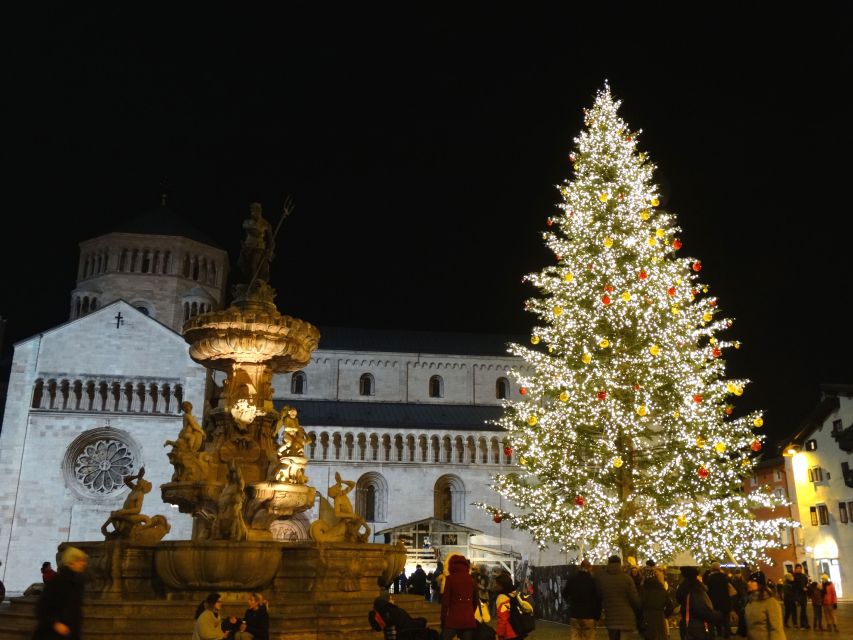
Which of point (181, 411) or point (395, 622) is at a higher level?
point (181, 411)

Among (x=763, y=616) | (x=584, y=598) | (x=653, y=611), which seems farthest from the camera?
(x=584, y=598)

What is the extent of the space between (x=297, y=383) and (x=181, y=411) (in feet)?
40.5

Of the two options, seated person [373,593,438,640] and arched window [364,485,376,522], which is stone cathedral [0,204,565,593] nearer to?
arched window [364,485,376,522]

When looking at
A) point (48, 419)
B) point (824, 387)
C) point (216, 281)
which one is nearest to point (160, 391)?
point (48, 419)

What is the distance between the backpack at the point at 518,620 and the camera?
760 centimetres

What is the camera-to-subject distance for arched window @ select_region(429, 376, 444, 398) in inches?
2034

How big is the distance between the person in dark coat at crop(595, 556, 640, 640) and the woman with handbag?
4.83 feet

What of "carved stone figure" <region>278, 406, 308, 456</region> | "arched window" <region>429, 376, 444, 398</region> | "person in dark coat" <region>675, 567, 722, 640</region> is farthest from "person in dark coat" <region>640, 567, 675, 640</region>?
"arched window" <region>429, 376, 444, 398</region>

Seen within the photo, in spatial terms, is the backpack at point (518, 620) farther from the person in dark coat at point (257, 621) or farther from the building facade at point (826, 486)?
the building facade at point (826, 486)

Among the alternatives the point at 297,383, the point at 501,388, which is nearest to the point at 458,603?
the point at 297,383

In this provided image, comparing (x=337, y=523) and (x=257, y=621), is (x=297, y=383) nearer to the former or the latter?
(x=337, y=523)

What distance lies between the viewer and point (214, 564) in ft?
33.6

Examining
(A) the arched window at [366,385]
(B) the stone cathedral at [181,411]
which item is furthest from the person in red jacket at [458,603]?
(A) the arched window at [366,385]

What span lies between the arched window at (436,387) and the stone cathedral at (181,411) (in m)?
0.11
